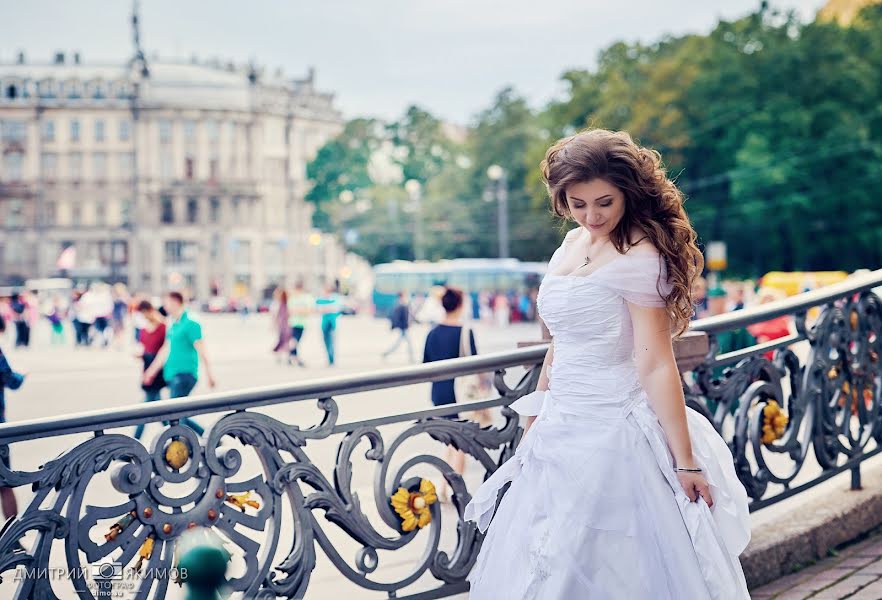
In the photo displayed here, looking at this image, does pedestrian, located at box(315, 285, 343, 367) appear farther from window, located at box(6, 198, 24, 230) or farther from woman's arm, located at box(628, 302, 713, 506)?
window, located at box(6, 198, 24, 230)

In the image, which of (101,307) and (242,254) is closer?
(101,307)

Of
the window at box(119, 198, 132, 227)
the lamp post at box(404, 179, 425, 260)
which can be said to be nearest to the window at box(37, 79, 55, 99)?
the window at box(119, 198, 132, 227)

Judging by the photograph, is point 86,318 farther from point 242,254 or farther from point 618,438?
point 242,254

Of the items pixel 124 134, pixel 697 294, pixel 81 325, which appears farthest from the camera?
pixel 124 134

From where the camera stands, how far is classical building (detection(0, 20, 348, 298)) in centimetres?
11050

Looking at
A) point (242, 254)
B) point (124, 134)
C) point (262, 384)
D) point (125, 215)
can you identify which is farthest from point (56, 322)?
point (124, 134)

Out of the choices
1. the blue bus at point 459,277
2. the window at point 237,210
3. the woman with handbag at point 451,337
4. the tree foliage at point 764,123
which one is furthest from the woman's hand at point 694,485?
the window at point 237,210

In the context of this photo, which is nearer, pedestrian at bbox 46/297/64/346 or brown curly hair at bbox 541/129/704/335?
brown curly hair at bbox 541/129/704/335

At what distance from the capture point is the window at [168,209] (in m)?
112

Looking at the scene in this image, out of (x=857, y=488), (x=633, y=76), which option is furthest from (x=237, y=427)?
(x=633, y=76)

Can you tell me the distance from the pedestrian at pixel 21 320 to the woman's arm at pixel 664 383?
32079mm

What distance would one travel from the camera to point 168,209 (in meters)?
112

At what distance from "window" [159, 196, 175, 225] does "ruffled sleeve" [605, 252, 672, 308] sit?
112191mm

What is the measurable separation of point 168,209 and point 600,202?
368ft
